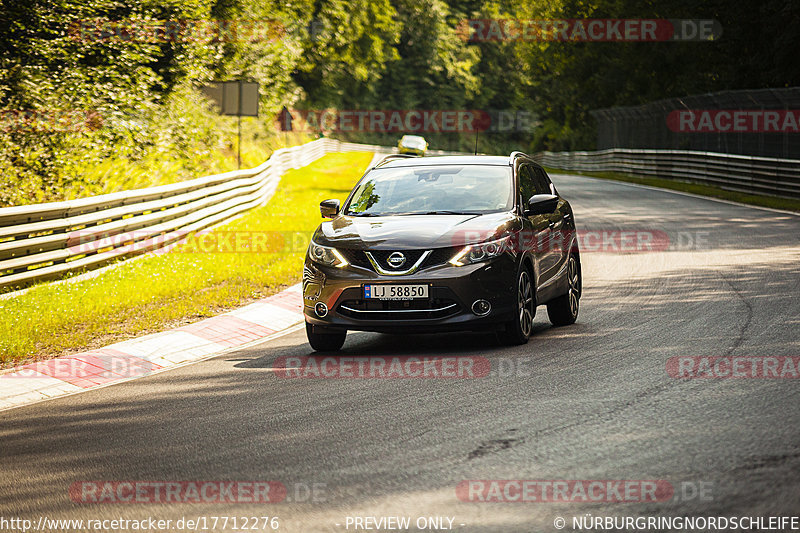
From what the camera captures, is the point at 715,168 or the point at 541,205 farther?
the point at 715,168

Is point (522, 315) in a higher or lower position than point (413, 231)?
lower

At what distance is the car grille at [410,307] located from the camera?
8664 millimetres

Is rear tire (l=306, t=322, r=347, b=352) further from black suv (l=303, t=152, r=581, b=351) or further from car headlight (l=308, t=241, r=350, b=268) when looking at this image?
car headlight (l=308, t=241, r=350, b=268)

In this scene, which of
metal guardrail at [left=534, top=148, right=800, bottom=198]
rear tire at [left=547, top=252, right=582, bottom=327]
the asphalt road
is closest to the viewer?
the asphalt road

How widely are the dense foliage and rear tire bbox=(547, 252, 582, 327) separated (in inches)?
357

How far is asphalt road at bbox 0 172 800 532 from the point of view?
16.1 ft

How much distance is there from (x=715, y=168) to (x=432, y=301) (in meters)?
26.8

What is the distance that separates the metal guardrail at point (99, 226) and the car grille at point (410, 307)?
512 cm

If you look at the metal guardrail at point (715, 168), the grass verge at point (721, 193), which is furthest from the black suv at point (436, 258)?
the metal guardrail at point (715, 168)

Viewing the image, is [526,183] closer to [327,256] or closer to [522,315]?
[522,315]

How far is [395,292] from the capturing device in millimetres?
8711

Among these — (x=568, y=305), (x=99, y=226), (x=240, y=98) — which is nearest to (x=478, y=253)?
(x=568, y=305)

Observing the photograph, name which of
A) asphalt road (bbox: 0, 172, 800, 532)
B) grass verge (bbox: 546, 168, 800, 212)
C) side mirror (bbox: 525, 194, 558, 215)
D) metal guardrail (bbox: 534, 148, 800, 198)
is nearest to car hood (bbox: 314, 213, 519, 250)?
side mirror (bbox: 525, 194, 558, 215)

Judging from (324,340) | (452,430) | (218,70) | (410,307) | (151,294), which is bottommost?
(151,294)
